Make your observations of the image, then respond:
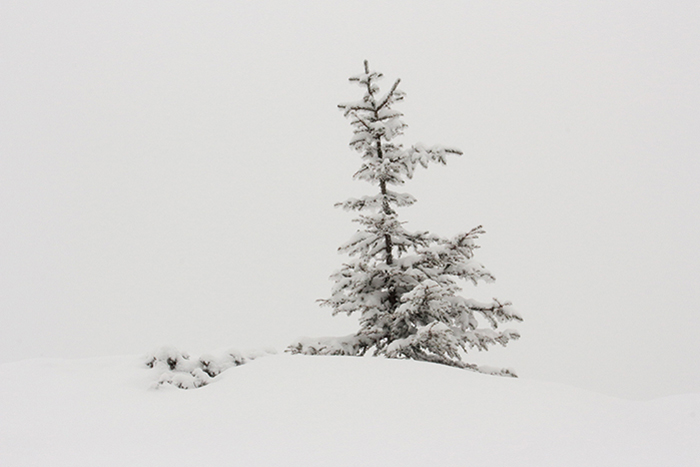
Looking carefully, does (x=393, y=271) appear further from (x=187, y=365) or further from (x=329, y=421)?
(x=329, y=421)

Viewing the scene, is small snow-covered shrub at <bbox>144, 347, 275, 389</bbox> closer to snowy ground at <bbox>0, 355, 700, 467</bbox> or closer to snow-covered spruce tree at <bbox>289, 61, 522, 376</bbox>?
snowy ground at <bbox>0, 355, 700, 467</bbox>

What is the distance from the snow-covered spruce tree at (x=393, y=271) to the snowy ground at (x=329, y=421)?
6.61ft

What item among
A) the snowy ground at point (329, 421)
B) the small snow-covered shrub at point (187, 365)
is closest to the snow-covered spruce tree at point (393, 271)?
the small snow-covered shrub at point (187, 365)

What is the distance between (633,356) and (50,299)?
149 m

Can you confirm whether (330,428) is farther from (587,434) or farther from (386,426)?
(587,434)

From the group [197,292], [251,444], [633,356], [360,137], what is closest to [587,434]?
[251,444]

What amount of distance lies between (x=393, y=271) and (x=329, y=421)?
3.77 metres

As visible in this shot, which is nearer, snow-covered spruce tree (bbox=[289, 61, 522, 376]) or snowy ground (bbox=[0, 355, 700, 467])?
snowy ground (bbox=[0, 355, 700, 467])

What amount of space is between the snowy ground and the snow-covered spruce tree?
2.01 metres

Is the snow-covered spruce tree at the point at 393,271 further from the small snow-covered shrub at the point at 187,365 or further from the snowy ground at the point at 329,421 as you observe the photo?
the snowy ground at the point at 329,421

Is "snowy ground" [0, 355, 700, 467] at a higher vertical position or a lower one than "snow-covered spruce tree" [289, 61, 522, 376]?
lower

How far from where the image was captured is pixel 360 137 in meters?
7.35

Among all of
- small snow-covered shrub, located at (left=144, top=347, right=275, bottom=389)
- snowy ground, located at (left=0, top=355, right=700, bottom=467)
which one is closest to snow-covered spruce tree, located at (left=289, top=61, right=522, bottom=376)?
small snow-covered shrub, located at (left=144, top=347, right=275, bottom=389)

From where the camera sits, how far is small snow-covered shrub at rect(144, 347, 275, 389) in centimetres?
461
